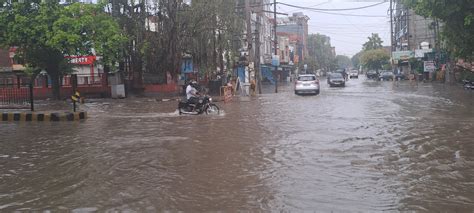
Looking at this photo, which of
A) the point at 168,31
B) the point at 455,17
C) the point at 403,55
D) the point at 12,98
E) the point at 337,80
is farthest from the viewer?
the point at 403,55

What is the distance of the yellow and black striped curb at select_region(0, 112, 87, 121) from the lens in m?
19.6

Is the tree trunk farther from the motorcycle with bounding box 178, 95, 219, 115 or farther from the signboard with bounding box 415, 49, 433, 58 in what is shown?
the signboard with bounding box 415, 49, 433, 58

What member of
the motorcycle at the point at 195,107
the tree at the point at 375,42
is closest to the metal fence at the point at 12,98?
the motorcycle at the point at 195,107

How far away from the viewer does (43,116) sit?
65.1 ft

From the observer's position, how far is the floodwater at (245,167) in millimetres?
6797

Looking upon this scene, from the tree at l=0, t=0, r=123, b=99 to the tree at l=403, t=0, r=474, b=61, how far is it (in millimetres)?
17333

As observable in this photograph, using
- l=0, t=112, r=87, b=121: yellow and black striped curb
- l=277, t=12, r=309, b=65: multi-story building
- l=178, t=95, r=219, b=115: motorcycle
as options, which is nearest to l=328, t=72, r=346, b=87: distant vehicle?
l=178, t=95, r=219, b=115: motorcycle

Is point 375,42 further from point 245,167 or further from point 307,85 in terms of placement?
point 245,167

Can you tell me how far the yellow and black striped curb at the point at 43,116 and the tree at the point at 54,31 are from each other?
8937 mm

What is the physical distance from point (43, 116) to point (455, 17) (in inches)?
732

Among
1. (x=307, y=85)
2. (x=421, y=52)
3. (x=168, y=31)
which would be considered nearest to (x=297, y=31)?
(x=421, y=52)

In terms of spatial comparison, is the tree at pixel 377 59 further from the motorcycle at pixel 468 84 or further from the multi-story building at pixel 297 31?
the motorcycle at pixel 468 84

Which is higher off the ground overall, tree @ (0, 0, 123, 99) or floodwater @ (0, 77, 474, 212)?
tree @ (0, 0, 123, 99)

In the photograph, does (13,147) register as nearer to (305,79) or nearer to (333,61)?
(305,79)
